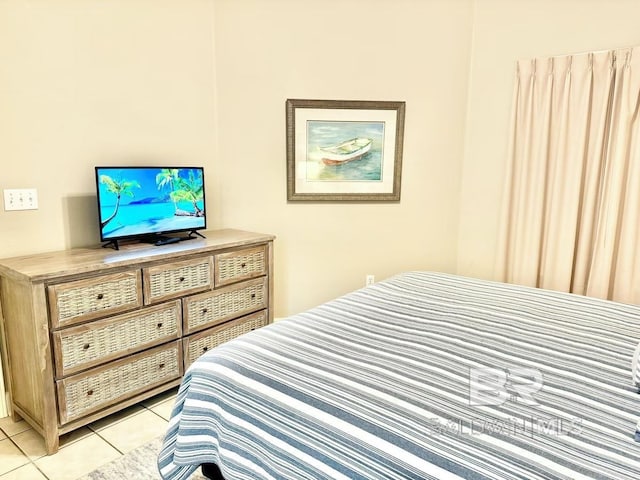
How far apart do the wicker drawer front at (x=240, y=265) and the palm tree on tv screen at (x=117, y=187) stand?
62 cm

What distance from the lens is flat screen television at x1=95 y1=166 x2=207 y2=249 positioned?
2.37 metres

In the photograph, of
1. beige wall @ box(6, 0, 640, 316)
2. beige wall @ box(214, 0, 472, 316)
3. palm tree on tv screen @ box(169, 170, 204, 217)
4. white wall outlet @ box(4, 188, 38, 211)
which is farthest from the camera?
beige wall @ box(214, 0, 472, 316)

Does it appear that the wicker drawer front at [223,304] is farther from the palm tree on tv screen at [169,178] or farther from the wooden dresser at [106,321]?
the palm tree on tv screen at [169,178]

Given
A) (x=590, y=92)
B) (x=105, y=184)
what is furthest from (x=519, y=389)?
(x=590, y=92)

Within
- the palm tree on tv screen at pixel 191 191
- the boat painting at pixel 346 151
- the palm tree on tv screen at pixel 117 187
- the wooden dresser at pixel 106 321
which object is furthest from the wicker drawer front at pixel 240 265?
the boat painting at pixel 346 151

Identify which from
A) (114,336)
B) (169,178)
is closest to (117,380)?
(114,336)

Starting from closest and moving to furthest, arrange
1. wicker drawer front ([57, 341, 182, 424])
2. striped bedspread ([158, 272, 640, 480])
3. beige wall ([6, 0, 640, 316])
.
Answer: striped bedspread ([158, 272, 640, 480]) → wicker drawer front ([57, 341, 182, 424]) → beige wall ([6, 0, 640, 316])

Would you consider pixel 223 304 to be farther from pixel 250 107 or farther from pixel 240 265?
pixel 250 107

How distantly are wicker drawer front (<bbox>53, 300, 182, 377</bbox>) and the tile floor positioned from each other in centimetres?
38

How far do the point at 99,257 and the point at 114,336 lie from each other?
41 cm

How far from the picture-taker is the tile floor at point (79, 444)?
1.92 meters

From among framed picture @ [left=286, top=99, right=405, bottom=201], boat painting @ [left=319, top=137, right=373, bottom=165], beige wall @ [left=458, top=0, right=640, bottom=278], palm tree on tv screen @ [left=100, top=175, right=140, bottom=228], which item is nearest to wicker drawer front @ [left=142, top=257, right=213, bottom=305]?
palm tree on tv screen @ [left=100, top=175, right=140, bottom=228]

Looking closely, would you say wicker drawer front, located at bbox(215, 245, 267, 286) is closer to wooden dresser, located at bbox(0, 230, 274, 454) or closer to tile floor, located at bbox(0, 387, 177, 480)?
wooden dresser, located at bbox(0, 230, 274, 454)

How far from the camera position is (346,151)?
3.30 metres
